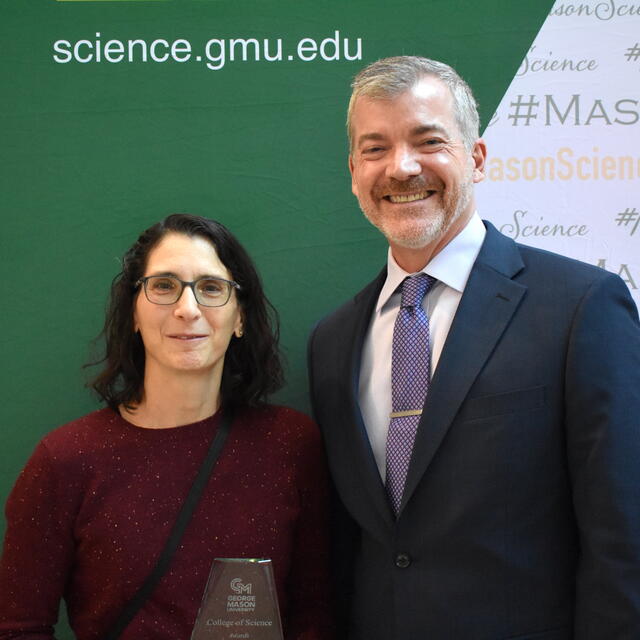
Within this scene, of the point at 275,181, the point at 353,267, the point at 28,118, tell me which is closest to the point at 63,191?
the point at 28,118

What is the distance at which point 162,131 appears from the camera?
2.27 m

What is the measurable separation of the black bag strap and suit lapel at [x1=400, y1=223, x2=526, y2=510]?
1.60 feet

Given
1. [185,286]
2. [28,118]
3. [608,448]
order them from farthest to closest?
[28,118] → [185,286] → [608,448]

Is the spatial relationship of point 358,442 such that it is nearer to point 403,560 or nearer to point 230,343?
point 403,560

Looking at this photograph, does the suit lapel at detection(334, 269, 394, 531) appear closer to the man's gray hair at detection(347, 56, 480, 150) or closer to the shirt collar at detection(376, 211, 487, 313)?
the shirt collar at detection(376, 211, 487, 313)

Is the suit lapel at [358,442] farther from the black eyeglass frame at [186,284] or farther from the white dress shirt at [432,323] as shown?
the black eyeglass frame at [186,284]

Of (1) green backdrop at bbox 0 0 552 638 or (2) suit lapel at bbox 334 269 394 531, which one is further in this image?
(1) green backdrop at bbox 0 0 552 638

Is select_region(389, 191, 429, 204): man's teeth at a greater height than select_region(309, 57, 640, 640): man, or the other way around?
select_region(389, 191, 429, 204): man's teeth

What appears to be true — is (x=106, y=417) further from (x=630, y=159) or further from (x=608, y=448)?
(x=630, y=159)

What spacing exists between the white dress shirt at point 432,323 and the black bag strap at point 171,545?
38 cm

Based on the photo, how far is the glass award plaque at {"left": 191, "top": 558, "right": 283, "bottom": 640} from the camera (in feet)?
5.23

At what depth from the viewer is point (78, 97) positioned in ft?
7.42

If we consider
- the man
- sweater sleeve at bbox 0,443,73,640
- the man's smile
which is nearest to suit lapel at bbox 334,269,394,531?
the man

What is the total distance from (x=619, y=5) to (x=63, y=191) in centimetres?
169
